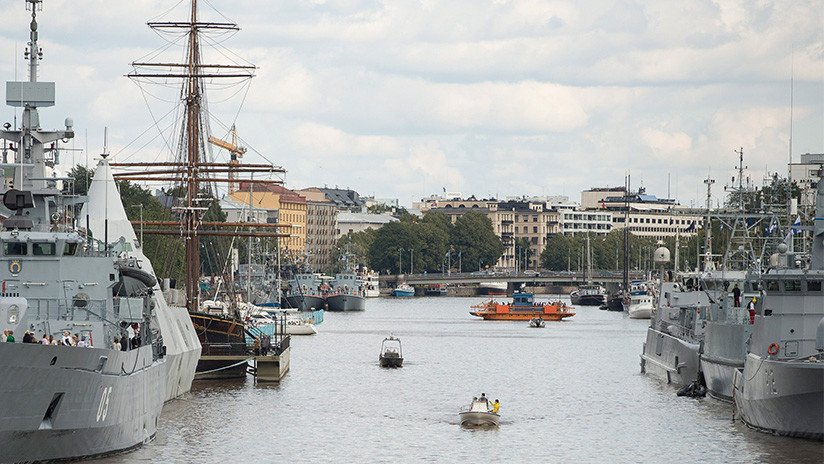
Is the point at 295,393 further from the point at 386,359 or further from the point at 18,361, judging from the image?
the point at 18,361

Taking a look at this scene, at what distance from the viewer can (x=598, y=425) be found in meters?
63.2

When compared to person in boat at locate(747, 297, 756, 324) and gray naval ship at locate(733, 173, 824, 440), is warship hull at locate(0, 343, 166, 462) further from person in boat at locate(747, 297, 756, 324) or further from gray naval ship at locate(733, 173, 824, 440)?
person in boat at locate(747, 297, 756, 324)

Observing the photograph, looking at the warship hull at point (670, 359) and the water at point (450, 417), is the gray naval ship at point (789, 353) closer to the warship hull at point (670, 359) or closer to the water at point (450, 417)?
the water at point (450, 417)

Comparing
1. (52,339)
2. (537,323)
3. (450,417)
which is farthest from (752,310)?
(537,323)

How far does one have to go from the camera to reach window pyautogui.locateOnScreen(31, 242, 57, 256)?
47406 mm

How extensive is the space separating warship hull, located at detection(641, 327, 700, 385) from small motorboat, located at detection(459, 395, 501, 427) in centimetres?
1570

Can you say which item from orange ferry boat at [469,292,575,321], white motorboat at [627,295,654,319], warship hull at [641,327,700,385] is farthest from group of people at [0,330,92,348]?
white motorboat at [627,295,654,319]

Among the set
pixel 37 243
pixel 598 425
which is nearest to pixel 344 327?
pixel 598 425

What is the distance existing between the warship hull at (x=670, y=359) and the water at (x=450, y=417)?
916 mm

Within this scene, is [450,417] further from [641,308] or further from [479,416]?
[641,308]

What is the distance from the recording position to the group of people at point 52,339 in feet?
127

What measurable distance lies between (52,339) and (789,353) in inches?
941

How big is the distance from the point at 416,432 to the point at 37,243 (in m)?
18.2

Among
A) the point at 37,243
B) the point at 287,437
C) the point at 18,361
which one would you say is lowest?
the point at 287,437
